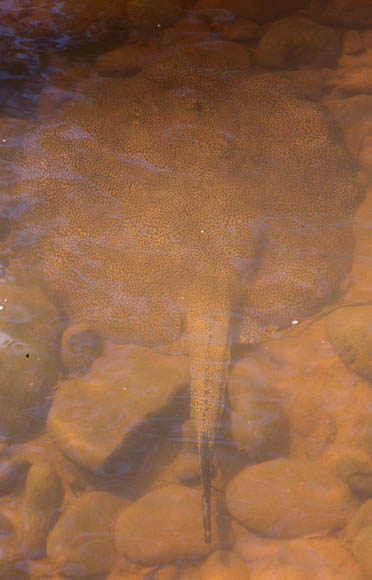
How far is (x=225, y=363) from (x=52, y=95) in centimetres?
326

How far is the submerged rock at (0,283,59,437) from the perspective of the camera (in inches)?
117

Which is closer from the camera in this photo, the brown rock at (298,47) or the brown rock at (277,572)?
the brown rock at (277,572)

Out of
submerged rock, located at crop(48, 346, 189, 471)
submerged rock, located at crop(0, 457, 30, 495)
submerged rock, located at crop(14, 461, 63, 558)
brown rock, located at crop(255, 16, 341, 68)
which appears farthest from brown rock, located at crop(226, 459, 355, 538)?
brown rock, located at crop(255, 16, 341, 68)

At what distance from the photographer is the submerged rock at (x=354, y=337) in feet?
9.98

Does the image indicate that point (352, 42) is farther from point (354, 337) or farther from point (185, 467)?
point (185, 467)

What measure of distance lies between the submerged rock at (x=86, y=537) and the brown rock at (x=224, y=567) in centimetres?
66

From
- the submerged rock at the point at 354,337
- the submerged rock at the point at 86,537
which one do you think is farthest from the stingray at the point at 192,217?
the submerged rock at the point at 86,537

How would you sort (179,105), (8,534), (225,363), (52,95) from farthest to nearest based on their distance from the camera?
(52,95)
(179,105)
(225,363)
(8,534)

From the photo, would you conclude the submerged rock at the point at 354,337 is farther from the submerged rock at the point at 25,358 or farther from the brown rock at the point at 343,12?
the brown rock at the point at 343,12

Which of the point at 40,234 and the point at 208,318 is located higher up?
the point at 40,234

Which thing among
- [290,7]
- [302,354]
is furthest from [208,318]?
[290,7]

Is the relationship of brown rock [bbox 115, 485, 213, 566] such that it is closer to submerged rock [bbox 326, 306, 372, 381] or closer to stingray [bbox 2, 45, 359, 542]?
stingray [bbox 2, 45, 359, 542]

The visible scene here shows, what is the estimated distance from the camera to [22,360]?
3.04 meters

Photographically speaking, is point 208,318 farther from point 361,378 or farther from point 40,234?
point 40,234
